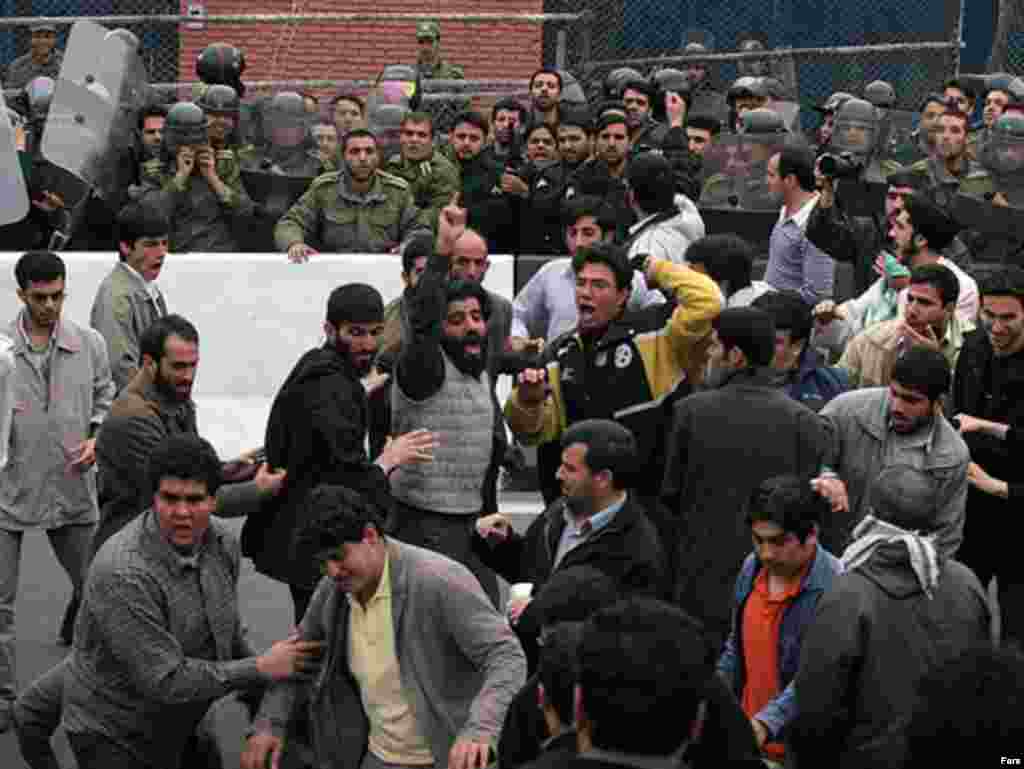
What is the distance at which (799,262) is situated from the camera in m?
11.4

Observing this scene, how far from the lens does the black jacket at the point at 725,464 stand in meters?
7.56

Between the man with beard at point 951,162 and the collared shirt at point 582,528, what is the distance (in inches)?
321

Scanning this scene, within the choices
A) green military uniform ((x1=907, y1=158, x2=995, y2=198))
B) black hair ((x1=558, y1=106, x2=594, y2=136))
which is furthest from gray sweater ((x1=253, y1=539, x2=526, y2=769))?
black hair ((x1=558, y1=106, x2=594, y2=136))

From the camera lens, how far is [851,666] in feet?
20.1

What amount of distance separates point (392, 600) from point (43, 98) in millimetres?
11359

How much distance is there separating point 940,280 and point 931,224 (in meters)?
0.92

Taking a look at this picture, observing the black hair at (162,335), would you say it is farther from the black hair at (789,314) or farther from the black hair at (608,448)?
the black hair at (789,314)

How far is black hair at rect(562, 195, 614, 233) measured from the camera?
992cm

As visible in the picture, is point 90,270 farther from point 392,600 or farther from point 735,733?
point 735,733

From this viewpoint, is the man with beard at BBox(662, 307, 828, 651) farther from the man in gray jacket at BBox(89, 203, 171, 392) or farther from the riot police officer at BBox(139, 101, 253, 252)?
the riot police officer at BBox(139, 101, 253, 252)

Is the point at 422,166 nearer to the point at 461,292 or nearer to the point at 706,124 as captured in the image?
the point at 706,124

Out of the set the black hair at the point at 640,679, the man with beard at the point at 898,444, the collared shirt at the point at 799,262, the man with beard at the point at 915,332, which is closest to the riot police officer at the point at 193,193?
the collared shirt at the point at 799,262

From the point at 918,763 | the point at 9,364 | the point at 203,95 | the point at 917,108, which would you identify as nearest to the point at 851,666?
the point at 918,763

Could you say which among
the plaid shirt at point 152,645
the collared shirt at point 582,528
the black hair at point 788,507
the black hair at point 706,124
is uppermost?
the black hair at point 706,124
